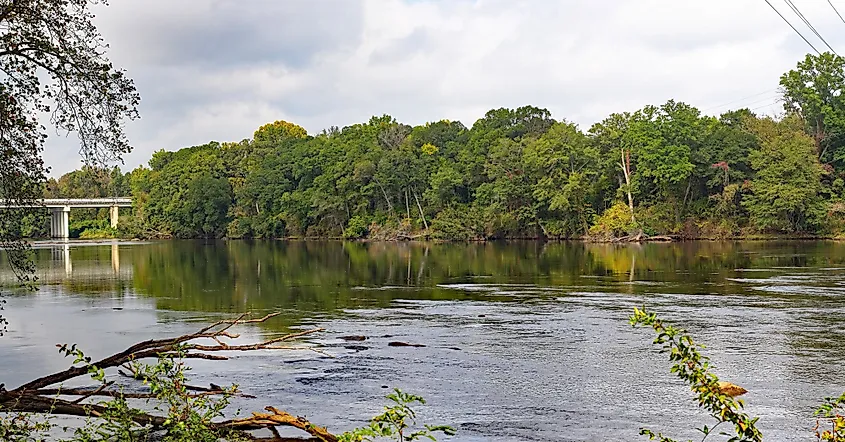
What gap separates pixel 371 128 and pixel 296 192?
1279cm

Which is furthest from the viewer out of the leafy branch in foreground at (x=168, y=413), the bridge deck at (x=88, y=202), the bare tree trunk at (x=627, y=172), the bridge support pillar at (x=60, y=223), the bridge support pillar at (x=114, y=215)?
the bridge support pillar at (x=114, y=215)

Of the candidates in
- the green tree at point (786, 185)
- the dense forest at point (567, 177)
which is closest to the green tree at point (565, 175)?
the dense forest at point (567, 177)

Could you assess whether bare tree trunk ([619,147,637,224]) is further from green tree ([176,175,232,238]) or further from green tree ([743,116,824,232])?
green tree ([176,175,232,238])

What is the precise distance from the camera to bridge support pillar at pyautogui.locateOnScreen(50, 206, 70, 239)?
114 metres

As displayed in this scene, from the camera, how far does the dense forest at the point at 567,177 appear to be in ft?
221

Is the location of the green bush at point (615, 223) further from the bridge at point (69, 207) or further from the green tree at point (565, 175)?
the bridge at point (69, 207)

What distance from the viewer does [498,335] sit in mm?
19609

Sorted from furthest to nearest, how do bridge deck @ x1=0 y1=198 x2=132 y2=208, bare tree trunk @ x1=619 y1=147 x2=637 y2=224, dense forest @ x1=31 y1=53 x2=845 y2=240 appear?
bridge deck @ x1=0 y1=198 x2=132 y2=208
bare tree trunk @ x1=619 y1=147 x2=637 y2=224
dense forest @ x1=31 y1=53 x2=845 y2=240

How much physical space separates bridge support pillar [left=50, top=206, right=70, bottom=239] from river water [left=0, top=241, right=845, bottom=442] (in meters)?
77.8

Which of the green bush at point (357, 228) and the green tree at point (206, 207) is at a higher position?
the green tree at point (206, 207)

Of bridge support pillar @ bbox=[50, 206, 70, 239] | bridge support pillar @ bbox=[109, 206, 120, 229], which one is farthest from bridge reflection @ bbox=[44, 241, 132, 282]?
bridge support pillar @ bbox=[109, 206, 120, 229]

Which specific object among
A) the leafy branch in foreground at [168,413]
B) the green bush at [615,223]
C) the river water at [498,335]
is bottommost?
the river water at [498,335]

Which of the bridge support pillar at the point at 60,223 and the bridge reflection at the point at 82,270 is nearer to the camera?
the bridge reflection at the point at 82,270

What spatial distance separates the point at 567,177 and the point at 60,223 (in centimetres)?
7783
